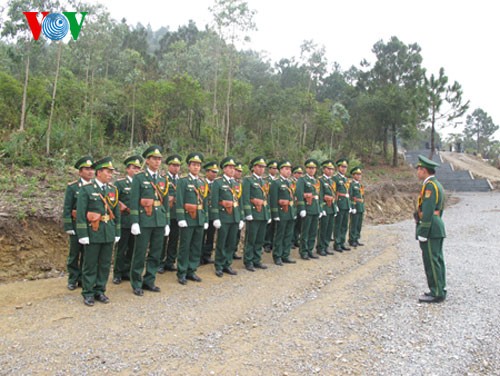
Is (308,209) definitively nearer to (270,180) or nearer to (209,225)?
(270,180)

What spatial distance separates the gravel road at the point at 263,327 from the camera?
11.6ft

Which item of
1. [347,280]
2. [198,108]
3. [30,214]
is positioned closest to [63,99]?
[198,108]

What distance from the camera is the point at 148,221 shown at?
18.0 feet

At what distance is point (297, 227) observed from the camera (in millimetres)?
8961

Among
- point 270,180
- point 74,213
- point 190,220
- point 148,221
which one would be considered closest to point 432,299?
point 190,220

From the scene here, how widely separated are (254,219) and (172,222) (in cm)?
139

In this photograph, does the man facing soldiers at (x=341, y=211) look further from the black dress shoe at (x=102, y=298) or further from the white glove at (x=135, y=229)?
the black dress shoe at (x=102, y=298)

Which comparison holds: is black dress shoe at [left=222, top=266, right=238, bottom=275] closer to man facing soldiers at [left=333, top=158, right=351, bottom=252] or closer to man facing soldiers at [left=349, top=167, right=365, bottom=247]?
man facing soldiers at [left=333, top=158, right=351, bottom=252]

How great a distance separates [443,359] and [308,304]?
180 cm

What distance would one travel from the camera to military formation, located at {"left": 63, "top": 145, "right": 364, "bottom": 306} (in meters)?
5.11

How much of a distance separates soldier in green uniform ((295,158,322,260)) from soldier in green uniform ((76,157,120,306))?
385cm

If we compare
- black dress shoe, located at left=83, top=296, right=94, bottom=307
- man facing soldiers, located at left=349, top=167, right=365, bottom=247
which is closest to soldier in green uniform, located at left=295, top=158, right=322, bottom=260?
→ man facing soldiers, located at left=349, top=167, right=365, bottom=247

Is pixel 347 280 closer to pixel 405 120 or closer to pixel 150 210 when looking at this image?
pixel 150 210

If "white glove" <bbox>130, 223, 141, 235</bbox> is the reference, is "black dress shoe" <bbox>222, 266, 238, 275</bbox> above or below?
below
